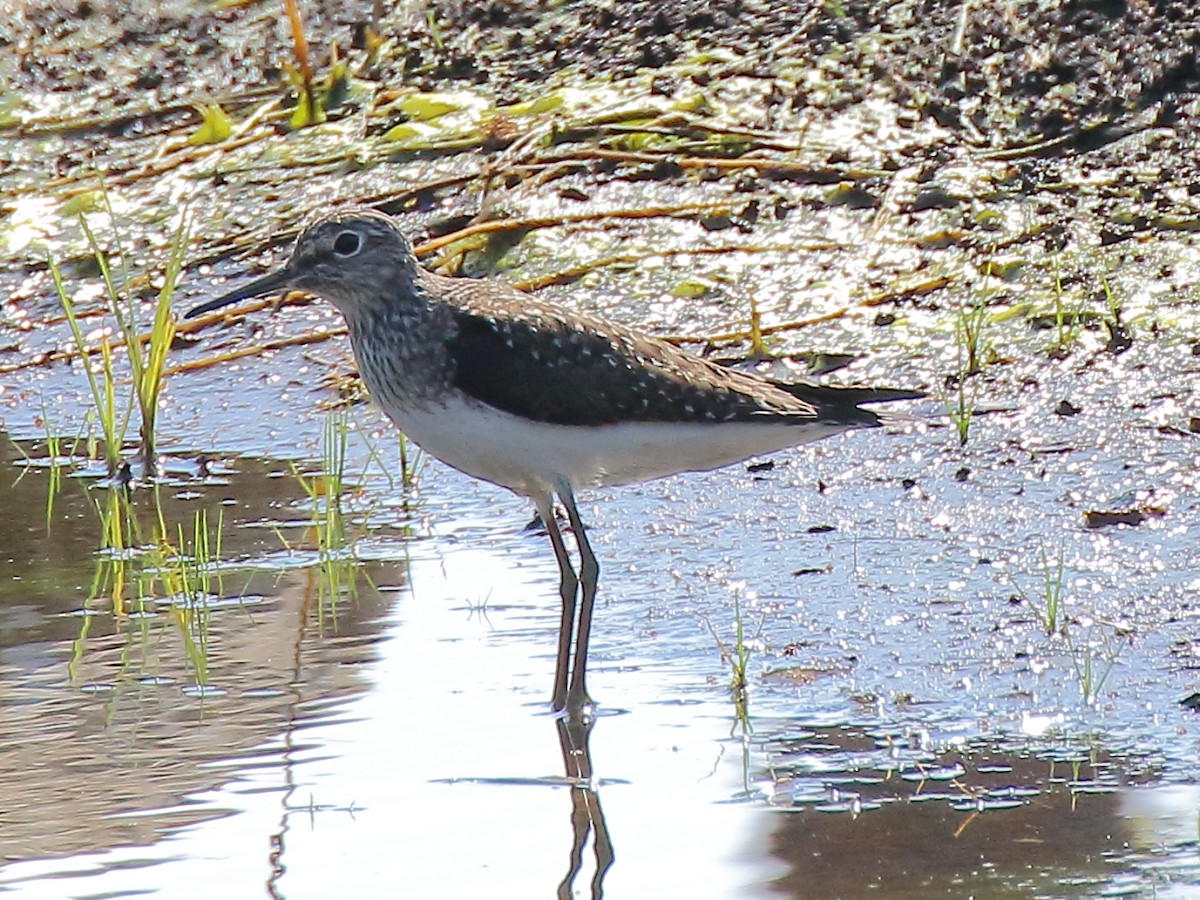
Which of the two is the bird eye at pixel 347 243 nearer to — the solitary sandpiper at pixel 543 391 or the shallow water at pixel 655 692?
the solitary sandpiper at pixel 543 391

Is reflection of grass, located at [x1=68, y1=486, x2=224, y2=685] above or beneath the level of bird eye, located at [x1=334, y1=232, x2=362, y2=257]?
beneath

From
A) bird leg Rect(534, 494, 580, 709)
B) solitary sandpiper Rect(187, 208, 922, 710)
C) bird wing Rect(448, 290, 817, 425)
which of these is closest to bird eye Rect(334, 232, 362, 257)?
solitary sandpiper Rect(187, 208, 922, 710)

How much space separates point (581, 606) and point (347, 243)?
1.19 m

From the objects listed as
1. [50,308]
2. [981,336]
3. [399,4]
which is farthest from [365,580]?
[399,4]

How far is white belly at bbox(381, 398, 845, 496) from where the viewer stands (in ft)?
16.6

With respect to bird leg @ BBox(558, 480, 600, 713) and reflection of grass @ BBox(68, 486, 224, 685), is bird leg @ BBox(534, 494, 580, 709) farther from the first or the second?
reflection of grass @ BBox(68, 486, 224, 685)

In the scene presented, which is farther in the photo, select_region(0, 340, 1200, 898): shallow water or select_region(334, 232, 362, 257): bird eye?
select_region(334, 232, 362, 257): bird eye

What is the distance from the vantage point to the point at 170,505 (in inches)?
265

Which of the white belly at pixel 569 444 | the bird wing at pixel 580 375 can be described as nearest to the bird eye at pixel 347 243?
the bird wing at pixel 580 375

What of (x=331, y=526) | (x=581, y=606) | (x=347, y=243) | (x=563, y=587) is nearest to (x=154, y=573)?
(x=331, y=526)

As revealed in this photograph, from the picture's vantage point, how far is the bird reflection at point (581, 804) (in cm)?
409

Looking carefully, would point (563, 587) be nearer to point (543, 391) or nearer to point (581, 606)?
point (581, 606)

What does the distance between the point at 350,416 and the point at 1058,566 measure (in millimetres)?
2991

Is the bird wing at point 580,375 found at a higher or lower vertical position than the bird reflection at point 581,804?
higher
